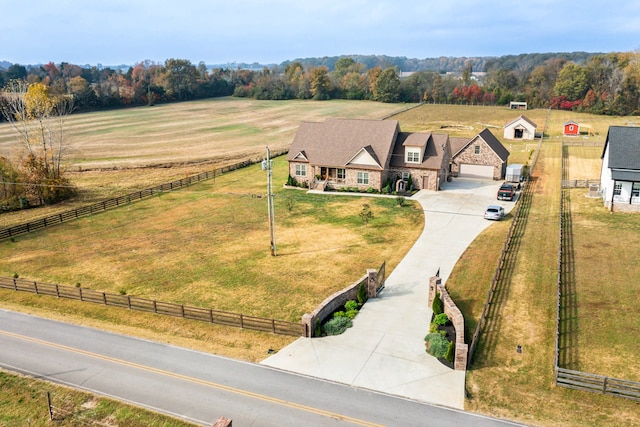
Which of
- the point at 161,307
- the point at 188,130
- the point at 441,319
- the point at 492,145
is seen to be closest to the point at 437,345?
the point at 441,319

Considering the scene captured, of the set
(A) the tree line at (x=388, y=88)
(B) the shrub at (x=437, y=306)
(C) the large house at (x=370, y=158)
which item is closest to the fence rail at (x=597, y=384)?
(B) the shrub at (x=437, y=306)

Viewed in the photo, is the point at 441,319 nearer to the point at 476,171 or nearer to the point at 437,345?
the point at 437,345

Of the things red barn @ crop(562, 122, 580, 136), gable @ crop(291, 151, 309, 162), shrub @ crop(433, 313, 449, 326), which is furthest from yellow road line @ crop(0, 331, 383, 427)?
red barn @ crop(562, 122, 580, 136)

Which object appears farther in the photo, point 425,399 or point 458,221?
point 458,221

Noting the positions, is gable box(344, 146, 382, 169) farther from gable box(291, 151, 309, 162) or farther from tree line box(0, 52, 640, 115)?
tree line box(0, 52, 640, 115)

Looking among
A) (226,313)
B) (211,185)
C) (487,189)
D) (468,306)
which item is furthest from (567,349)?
(211,185)

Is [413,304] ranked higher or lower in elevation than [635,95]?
lower

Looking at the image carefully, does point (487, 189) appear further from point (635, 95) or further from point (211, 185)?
point (635, 95)
